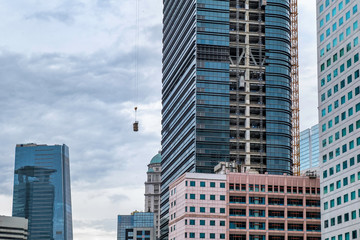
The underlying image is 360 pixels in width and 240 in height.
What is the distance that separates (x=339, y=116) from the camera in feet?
490

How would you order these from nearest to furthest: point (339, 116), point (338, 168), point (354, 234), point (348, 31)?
point (354, 234), point (348, 31), point (338, 168), point (339, 116)

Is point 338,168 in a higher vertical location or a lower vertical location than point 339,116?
lower

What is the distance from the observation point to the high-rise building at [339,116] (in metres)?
143

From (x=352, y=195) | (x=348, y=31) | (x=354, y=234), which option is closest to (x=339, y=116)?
(x=352, y=195)

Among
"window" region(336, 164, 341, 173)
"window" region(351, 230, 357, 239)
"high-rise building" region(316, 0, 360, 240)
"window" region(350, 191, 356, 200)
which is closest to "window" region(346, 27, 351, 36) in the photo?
"high-rise building" region(316, 0, 360, 240)

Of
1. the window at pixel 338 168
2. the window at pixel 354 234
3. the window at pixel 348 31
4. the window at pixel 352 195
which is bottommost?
the window at pixel 354 234

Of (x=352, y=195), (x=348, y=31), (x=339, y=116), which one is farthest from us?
(x=339, y=116)

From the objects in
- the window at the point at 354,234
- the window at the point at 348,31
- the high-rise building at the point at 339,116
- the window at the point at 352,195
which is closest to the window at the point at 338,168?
the high-rise building at the point at 339,116

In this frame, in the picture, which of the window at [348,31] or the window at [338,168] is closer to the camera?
the window at [348,31]

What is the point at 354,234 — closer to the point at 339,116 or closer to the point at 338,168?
the point at 338,168

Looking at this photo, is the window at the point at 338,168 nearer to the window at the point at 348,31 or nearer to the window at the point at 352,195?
the window at the point at 352,195

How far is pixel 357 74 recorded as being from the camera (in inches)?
5625

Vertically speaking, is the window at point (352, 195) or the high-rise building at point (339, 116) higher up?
the high-rise building at point (339, 116)

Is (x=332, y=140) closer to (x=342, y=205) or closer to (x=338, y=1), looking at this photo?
(x=342, y=205)
